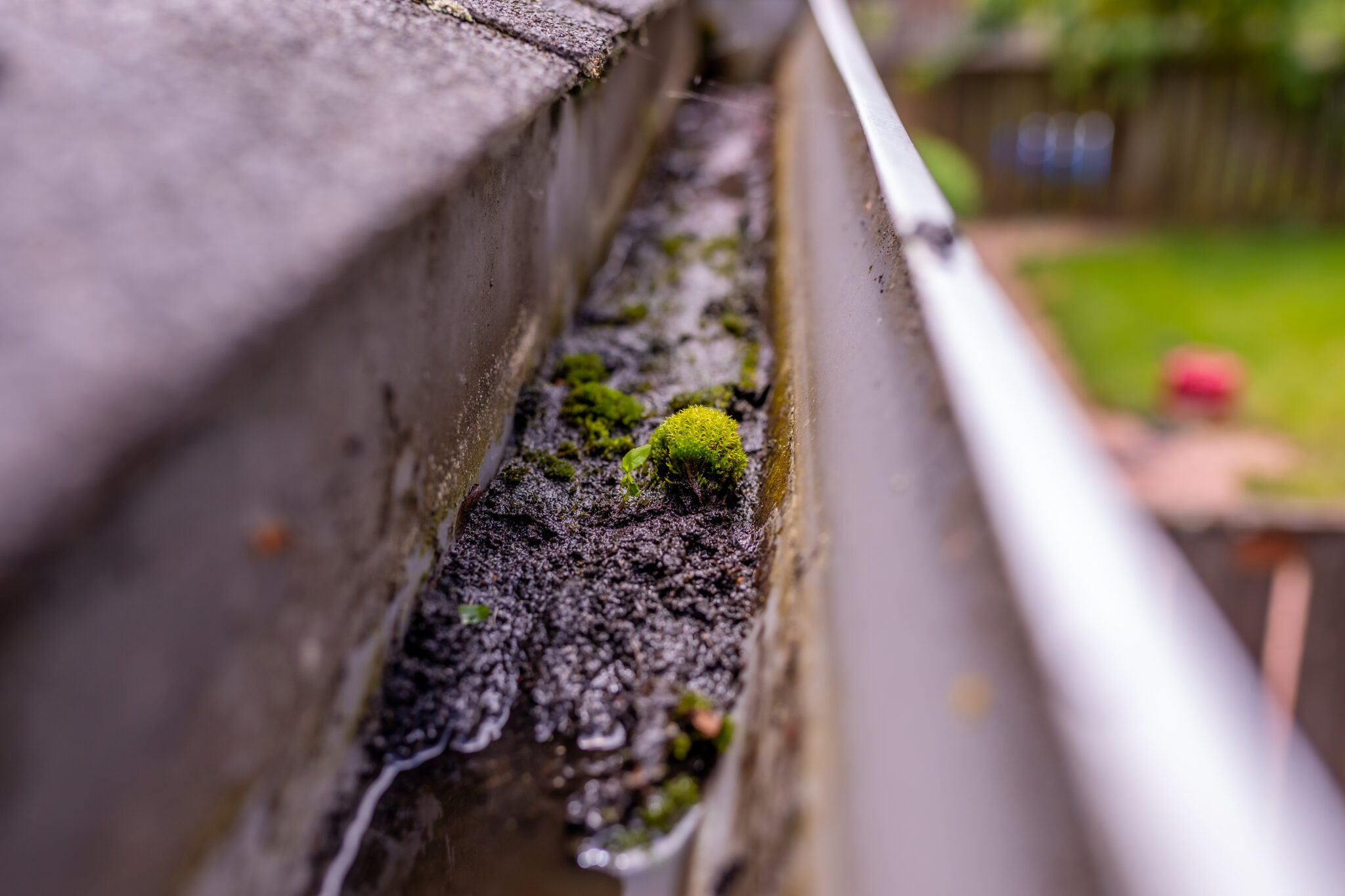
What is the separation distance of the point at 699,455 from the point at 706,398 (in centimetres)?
32

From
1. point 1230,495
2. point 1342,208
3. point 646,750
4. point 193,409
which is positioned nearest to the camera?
point 193,409

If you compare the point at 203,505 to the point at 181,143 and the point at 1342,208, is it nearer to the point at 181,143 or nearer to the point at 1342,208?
the point at 181,143

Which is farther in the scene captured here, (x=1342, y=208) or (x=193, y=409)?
(x=1342, y=208)

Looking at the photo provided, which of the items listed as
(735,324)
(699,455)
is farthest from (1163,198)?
(699,455)

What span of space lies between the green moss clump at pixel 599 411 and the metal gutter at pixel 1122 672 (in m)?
0.87

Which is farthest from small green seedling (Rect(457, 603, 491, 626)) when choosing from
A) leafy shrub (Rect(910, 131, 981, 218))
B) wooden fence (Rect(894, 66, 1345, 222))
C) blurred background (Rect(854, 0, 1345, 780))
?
wooden fence (Rect(894, 66, 1345, 222))

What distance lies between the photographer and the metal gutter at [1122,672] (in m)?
0.49

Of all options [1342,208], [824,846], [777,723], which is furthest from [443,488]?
[1342,208]

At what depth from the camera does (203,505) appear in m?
0.72

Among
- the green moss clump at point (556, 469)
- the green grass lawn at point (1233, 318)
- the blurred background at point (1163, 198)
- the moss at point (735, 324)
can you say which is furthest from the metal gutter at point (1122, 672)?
the green grass lawn at point (1233, 318)

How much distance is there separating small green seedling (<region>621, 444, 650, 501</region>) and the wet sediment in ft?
0.06

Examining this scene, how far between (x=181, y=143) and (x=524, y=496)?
797 millimetres

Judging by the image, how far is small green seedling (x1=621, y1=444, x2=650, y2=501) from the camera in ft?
5.00

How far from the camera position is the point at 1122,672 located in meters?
0.56
